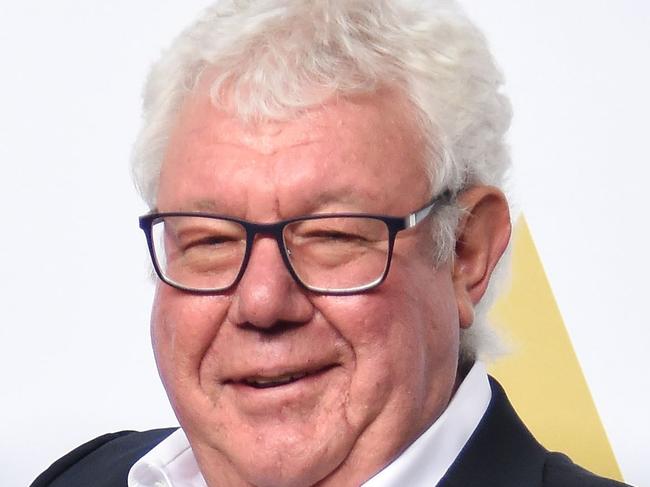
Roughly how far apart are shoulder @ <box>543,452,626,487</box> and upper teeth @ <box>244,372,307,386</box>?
33cm

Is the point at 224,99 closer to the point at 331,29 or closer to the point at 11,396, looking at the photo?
the point at 331,29

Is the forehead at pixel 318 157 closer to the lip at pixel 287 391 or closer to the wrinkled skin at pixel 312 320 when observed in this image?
the wrinkled skin at pixel 312 320

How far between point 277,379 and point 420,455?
190mm

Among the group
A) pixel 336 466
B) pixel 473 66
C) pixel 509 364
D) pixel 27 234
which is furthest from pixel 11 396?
pixel 473 66

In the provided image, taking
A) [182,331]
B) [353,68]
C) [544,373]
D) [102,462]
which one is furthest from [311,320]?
[544,373]

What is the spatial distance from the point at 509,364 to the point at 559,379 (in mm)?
104

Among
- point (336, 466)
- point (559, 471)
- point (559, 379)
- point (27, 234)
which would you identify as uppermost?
point (27, 234)

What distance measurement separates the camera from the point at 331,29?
4.60 feet

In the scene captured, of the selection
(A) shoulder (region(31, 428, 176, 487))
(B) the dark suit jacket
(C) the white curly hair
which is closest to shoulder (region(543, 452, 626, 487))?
(B) the dark suit jacket

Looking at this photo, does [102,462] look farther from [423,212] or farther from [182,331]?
[423,212]

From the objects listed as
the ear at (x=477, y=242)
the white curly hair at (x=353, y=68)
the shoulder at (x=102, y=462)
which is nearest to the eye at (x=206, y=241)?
the white curly hair at (x=353, y=68)

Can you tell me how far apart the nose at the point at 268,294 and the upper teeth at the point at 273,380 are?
0.06 m

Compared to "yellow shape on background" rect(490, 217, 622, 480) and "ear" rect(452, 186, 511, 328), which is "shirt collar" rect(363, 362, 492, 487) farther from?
"yellow shape on background" rect(490, 217, 622, 480)

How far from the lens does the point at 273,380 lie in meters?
1.37
